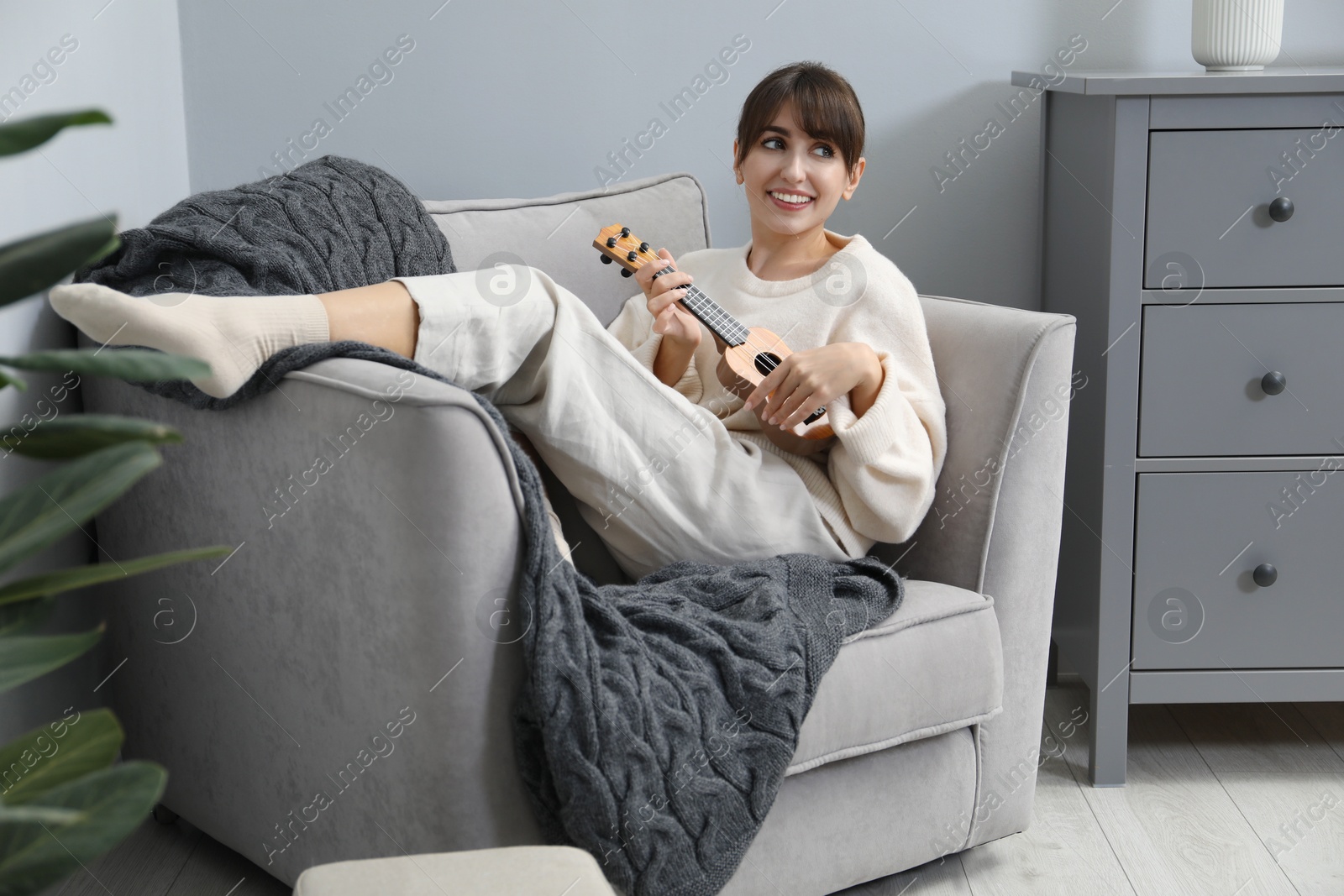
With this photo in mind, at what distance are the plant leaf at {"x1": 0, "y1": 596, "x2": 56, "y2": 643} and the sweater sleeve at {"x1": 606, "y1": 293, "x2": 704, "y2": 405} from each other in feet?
3.47

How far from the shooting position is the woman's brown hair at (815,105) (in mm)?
1383

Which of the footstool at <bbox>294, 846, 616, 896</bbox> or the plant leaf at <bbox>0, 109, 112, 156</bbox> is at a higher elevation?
the plant leaf at <bbox>0, 109, 112, 156</bbox>

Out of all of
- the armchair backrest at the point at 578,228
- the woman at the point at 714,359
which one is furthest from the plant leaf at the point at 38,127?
the armchair backrest at the point at 578,228

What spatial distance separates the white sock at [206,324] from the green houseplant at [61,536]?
1.74ft

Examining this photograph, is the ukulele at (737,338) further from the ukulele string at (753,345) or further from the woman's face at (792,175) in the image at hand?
the woman's face at (792,175)

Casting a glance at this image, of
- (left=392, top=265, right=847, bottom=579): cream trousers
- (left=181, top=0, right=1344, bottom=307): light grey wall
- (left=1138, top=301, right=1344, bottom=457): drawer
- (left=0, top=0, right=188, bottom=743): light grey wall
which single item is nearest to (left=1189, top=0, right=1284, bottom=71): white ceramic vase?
(left=181, top=0, right=1344, bottom=307): light grey wall

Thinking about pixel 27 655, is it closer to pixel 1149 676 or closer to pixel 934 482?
pixel 934 482

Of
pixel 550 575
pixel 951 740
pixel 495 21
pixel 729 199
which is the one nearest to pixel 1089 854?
pixel 951 740

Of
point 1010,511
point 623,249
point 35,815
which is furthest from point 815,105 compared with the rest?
point 35,815

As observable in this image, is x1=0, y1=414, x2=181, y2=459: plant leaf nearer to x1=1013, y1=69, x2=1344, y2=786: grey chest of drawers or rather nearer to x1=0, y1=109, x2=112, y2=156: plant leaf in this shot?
x1=0, y1=109, x2=112, y2=156: plant leaf

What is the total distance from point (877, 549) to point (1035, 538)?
19 centimetres

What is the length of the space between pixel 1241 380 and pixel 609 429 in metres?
0.84

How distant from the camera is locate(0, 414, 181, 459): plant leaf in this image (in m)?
0.39

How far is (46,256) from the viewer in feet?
1.24
